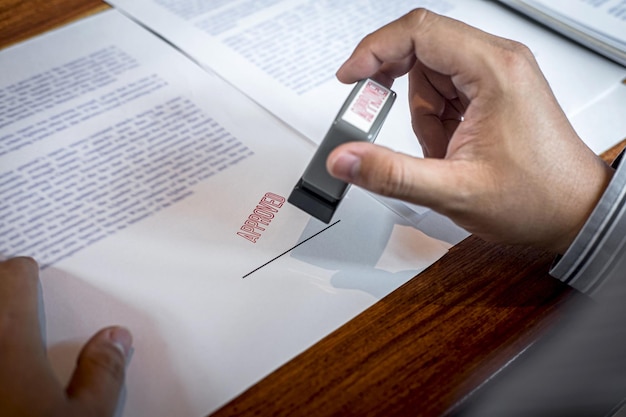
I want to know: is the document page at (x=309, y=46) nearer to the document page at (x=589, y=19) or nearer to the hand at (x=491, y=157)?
the document page at (x=589, y=19)

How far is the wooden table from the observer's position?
1.39ft

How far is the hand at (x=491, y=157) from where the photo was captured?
1.40 ft

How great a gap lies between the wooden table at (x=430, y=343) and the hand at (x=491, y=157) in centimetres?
3

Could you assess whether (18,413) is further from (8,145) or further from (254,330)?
(8,145)

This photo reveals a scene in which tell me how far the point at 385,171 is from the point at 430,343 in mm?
137

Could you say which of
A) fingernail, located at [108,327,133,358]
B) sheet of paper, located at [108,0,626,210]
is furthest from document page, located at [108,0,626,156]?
fingernail, located at [108,327,133,358]

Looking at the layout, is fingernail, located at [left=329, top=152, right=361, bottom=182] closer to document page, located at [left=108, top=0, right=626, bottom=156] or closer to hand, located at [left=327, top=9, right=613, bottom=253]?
hand, located at [left=327, top=9, right=613, bottom=253]

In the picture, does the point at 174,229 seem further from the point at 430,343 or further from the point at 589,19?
the point at 589,19

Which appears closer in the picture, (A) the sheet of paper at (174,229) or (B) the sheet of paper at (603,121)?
(A) the sheet of paper at (174,229)

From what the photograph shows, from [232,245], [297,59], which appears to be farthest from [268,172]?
[297,59]

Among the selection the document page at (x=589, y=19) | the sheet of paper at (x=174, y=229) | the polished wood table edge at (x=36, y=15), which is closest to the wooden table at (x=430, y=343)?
the sheet of paper at (x=174, y=229)

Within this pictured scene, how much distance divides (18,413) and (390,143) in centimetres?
40

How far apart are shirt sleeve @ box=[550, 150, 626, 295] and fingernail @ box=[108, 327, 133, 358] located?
328mm

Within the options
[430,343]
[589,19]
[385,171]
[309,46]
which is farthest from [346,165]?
[589,19]
